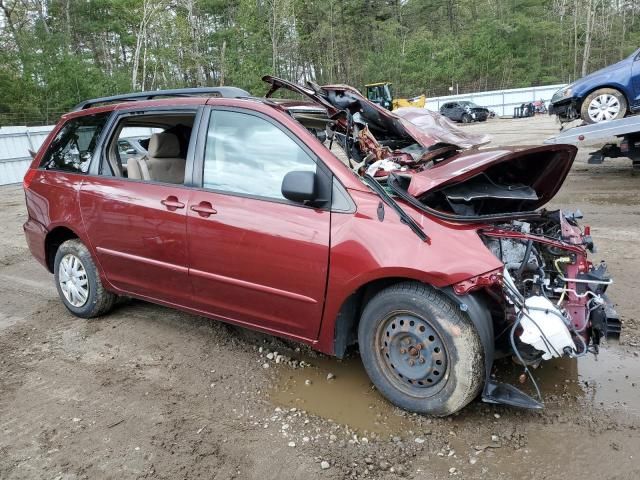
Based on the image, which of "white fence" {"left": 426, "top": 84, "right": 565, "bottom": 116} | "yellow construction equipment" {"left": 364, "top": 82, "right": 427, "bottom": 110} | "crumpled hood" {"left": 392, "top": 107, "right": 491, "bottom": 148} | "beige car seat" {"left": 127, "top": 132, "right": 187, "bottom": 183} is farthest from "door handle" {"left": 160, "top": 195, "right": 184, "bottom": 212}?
"white fence" {"left": 426, "top": 84, "right": 565, "bottom": 116}

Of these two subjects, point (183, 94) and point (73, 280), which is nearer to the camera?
point (183, 94)

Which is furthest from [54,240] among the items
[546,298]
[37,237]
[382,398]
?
[546,298]

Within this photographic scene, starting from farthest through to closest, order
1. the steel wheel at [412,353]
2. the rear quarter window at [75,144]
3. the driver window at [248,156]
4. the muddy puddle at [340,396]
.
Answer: the rear quarter window at [75,144]
the driver window at [248,156]
the muddy puddle at [340,396]
the steel wheel at [412,353]

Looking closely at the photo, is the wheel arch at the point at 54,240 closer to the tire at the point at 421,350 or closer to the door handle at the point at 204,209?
the door handle at the point at 204,209

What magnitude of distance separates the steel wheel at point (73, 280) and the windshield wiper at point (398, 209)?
2781 millimetres

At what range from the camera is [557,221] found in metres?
3.34

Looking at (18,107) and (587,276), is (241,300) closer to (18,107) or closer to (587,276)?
(587,276)

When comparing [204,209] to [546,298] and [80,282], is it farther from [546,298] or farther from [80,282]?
[546,298]

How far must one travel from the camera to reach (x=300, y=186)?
2.86m

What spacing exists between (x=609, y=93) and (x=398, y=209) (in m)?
8.60

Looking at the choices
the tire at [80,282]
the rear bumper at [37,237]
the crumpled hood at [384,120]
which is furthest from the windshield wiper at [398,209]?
the rear bumper at [37,237]

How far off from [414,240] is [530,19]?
190 ft

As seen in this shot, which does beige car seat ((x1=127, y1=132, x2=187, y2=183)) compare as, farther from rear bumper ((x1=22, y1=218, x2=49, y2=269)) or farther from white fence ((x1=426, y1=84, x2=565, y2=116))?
white fence ((x1=426, y1=84, x2=565, y2=116))

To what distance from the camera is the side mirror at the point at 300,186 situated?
286 centimetres
